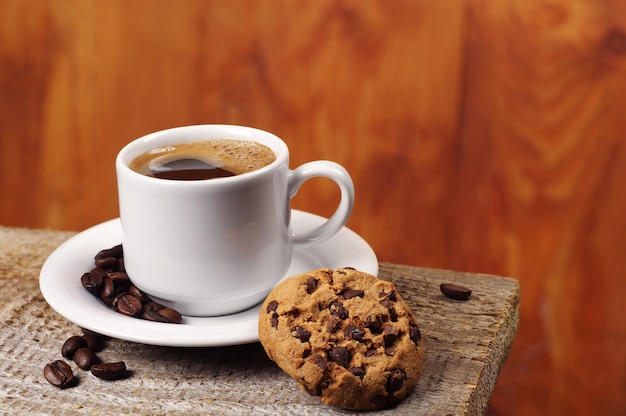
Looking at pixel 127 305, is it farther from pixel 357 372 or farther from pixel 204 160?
A: pixel 357 372

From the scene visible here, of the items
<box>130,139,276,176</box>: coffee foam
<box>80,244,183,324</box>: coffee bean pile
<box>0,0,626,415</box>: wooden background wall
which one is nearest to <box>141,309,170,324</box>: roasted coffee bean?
<box>80,244,183,324</box>: coffee bean pile

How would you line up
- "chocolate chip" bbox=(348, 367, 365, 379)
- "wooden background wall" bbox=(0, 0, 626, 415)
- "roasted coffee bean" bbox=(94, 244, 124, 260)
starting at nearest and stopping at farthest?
1. "chocolate chip" bbox=(348, 367, 365, 379)
2. "roasted coffee bean" bbox=(94, 244, 124, 260)
3. "wooden background wall" bbox=(0, 0, 626, 415)

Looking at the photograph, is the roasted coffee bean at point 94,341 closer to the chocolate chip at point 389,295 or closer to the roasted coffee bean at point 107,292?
the roasted coffee bean at point 107,292

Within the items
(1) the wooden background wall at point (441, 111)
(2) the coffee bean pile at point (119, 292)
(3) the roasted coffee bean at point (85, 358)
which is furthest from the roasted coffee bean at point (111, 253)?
(1) the wooden background wall at point (441, 111)

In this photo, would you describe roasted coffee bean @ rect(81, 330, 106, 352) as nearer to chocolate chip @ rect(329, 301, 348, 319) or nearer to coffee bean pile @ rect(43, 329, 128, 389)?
coffee bean pile @ rect(43, 329, 128, 389)

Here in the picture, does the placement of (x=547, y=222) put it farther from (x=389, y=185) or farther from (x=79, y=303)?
(x=79, y=303)

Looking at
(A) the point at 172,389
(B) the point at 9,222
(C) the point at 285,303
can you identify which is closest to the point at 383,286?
(C) the point at 285,303
